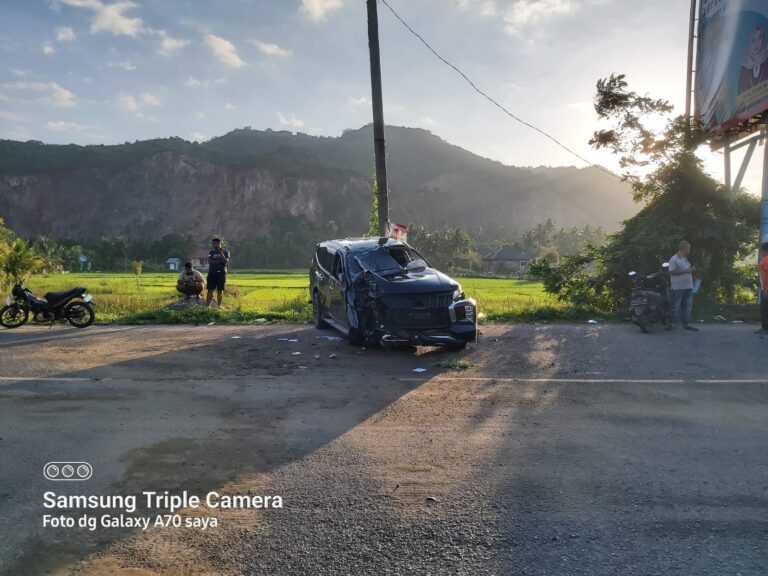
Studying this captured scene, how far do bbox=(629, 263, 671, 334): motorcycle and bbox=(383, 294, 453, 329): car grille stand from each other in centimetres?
488

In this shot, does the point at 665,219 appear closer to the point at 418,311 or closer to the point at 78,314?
the point at 418,311

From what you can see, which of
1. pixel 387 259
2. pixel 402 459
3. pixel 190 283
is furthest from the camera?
pixel 190 283

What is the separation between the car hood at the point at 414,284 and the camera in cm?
795

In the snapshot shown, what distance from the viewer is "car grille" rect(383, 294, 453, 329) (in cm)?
781

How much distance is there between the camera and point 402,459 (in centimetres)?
415

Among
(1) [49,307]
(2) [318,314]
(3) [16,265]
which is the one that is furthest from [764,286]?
(3) [16,265]

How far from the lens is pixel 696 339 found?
962 cm

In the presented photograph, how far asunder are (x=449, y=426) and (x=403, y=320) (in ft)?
9.84

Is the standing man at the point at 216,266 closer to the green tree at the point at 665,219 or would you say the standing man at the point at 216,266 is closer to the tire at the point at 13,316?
the tire at the point at 13,316

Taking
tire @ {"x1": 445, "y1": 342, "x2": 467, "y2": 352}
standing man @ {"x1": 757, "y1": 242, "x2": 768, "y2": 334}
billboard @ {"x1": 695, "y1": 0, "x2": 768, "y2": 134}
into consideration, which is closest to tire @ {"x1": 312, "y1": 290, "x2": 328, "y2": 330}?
tire @ {"x1": 445, "y1": 342, "x2": 467, "y2": 352}

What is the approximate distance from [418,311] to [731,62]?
14.0 metres

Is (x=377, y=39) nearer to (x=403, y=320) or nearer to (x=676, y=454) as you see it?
(x=403, y=320)

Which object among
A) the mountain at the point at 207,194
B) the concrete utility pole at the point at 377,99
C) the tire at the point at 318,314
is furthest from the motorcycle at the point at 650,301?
the mountain at the point at 207,194

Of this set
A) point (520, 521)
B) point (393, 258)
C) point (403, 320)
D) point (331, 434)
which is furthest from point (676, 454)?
point (393, 258)
